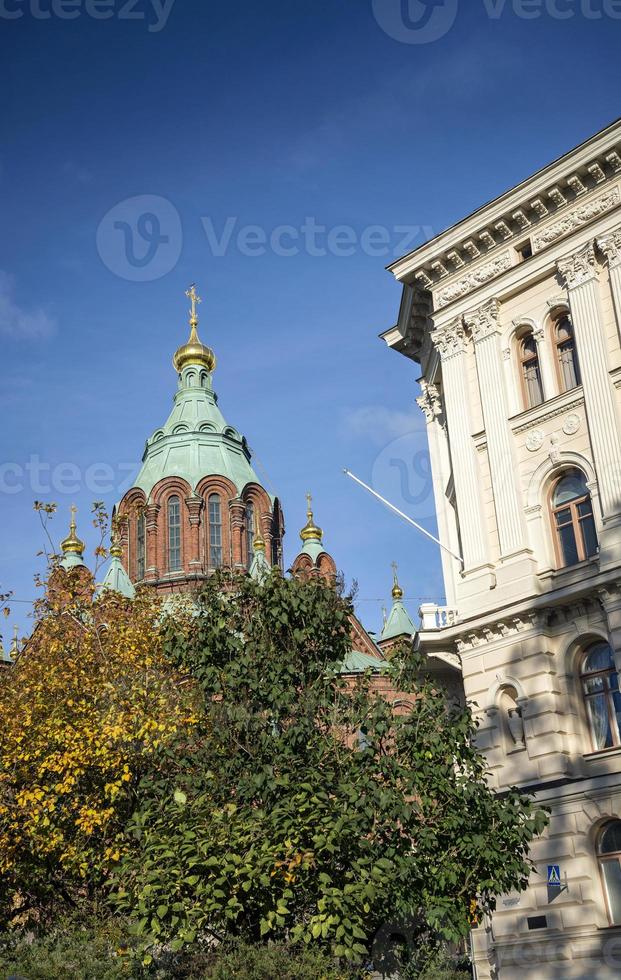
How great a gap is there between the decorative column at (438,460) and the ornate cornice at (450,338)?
7.78 feet

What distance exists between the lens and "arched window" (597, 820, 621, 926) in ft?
77.7

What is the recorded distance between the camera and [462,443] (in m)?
30.2

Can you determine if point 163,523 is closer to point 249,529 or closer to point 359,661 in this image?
point 249,529

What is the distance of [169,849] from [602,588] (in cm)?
1148

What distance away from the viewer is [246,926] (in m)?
19.6

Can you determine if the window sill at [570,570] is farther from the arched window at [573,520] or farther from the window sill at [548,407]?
the window sill at [548,407]

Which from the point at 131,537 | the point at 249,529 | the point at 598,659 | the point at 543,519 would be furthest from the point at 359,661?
the point at 598,659

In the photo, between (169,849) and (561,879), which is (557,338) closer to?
(561,879)

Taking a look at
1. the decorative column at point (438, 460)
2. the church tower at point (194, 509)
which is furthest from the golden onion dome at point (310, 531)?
→ the decorative column at point (438, 460)

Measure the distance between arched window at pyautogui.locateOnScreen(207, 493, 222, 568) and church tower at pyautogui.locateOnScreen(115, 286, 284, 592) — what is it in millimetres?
59

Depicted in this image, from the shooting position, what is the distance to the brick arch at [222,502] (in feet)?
219

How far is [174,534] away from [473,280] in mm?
39104

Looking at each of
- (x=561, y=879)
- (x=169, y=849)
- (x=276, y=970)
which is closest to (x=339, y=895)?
(x=276, y=970)

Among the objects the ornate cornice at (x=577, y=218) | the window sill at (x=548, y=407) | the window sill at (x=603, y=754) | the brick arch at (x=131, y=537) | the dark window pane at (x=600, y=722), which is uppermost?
the brick arch at (x=131, y=537)
